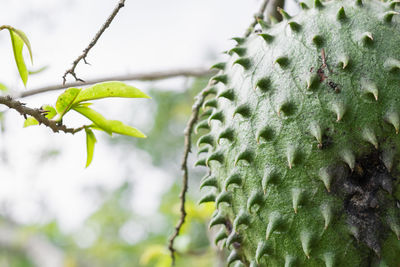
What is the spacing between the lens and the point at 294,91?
1022 mm

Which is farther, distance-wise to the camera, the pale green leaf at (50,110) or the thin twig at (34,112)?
the pale green leaf at (50,110)

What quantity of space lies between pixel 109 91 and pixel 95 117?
12 centimetres

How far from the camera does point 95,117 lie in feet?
3.71

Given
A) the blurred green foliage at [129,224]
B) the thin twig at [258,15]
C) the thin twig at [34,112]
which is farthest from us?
the blurred green foliage at [129,224]

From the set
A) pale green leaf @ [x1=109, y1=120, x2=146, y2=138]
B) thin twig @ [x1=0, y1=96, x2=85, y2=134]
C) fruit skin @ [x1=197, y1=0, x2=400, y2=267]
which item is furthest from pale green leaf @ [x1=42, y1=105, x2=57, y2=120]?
fruit skin @ [x1=197, y1=0, x2=400, y2=267]

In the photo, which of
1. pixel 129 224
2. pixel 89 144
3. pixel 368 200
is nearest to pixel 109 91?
pixel 89 144

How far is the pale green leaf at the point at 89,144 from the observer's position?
1.16m

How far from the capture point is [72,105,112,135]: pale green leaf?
1.10m

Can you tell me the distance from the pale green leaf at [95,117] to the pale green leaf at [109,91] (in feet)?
0.18

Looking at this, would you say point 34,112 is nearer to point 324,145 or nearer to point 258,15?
point 324,145

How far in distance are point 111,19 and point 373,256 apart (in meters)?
0.77

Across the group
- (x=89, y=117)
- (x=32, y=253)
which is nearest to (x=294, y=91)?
(x=89, y=117)

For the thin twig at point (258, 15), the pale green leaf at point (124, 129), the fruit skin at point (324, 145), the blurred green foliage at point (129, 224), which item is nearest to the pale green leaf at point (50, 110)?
the pale green leaf at point (124, 129)

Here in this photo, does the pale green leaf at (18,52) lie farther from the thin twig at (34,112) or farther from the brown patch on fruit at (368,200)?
the brown patch on fruit at (368,200)
